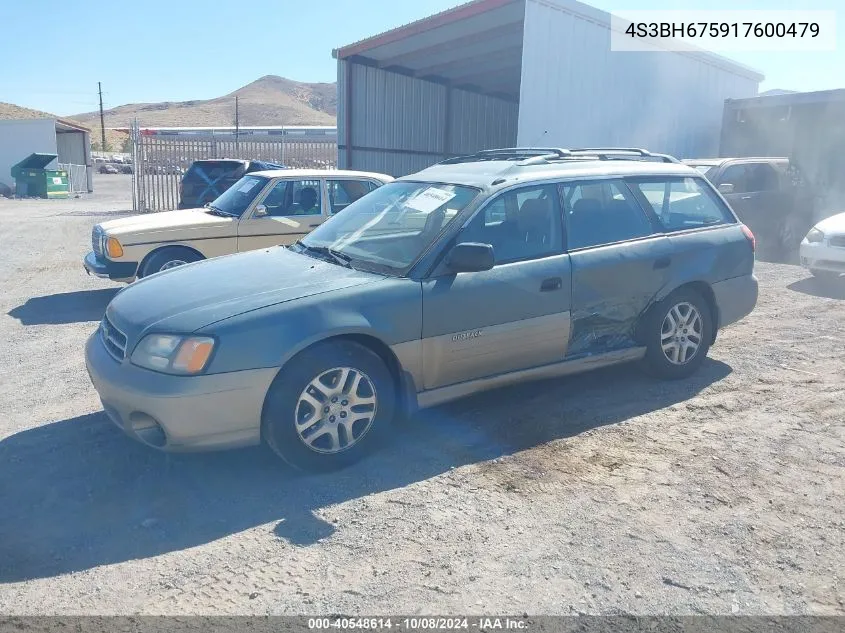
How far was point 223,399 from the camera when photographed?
367 centimetres

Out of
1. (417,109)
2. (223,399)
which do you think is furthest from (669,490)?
(417,109)

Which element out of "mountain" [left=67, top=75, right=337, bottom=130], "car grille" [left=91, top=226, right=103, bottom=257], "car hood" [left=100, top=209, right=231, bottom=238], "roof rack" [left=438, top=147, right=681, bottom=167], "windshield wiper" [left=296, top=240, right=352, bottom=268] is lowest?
"car grille" [left=91, top=226, right=103, bottom=257]

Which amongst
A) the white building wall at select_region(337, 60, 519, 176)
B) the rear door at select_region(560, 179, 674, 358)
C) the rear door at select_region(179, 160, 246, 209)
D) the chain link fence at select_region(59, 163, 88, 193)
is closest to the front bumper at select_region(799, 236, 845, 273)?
the rear door at select_region(560, 179, 674, 358)

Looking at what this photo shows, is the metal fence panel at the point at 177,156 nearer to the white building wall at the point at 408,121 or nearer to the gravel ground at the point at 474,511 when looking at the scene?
Result: the white building wall at the point at 408,121

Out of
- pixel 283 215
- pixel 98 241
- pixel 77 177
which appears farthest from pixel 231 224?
pixel 77 177

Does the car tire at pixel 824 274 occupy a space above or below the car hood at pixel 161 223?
below

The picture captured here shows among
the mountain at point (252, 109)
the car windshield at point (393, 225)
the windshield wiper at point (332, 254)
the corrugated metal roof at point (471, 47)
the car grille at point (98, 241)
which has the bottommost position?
the car grille at point (98, 241)

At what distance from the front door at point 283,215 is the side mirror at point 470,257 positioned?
15.1ft

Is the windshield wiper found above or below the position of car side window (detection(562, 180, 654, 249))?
below

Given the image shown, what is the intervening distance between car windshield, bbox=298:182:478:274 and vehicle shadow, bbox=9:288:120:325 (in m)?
3.86

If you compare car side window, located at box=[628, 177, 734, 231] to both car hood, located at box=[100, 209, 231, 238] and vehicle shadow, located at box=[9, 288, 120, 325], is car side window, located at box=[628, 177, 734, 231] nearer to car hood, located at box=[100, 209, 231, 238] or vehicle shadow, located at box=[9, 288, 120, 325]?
car hood, located at box=[100, 209, 231, 238]

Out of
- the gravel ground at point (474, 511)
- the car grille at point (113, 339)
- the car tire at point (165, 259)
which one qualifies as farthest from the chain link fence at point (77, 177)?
the car grille at point (113, 339)

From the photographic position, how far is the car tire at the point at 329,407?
3793 millimetres

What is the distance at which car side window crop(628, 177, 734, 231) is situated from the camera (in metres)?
5.51
